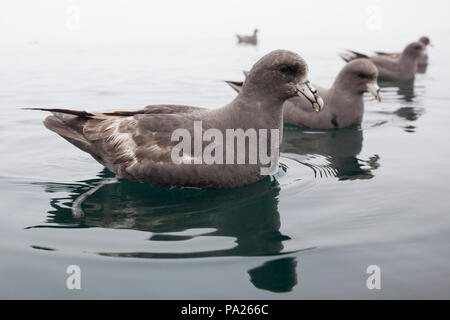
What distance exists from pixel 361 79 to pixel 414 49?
7.76 metres

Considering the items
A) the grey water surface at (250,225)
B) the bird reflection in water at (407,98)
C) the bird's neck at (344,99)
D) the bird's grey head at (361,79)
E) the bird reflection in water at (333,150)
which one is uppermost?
the bird's grey head at (361,79)

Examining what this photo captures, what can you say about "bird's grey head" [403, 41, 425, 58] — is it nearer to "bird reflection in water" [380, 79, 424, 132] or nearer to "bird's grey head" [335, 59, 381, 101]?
"bird reflection in water" [380, 79, 424, 132]

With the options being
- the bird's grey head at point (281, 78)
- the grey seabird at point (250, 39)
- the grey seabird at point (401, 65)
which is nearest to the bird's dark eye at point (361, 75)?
the bird's grey head at point (281, 78)

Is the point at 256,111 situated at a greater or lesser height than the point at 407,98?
greater

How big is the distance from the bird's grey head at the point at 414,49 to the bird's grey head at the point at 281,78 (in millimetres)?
11472

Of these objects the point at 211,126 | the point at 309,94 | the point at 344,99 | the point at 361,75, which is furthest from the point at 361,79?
the point at 211,126

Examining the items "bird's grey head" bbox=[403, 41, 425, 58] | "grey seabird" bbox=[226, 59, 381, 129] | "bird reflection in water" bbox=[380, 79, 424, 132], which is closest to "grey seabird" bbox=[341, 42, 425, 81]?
"bird's grey head" bbox=[403, 41, 425, 58]

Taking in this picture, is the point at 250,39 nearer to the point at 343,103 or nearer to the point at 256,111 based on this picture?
the point at 343,103

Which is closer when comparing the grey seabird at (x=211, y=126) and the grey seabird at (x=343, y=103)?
the grey seabird at (x=211, y=126)

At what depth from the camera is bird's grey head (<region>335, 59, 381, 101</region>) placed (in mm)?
9734

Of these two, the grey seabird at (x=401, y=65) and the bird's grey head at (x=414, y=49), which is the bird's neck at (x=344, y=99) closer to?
the grey seabird at (x=401, y=65)

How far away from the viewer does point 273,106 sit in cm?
627

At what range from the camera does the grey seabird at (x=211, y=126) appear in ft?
19.8

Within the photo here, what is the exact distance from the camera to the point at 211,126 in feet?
20.1
